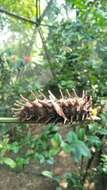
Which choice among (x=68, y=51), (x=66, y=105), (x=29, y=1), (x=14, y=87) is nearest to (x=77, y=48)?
(x=68, y=51)

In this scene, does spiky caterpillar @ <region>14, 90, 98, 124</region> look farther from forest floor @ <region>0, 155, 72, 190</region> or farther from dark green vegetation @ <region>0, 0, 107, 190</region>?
forest floor @ <region>0, 155, 72, 190</region>

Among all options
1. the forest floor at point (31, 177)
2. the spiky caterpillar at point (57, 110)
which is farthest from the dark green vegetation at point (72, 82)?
the spiky caterpillar at point (57, 110)

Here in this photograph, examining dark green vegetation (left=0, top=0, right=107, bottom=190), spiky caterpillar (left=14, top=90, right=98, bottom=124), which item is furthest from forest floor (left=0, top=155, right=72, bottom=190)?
spiky caterpillar (left=14, top=90, right=98, bottom=124)

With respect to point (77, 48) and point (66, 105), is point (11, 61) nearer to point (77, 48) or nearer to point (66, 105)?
point (77, 48)

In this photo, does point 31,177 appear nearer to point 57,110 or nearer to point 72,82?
point 72,82

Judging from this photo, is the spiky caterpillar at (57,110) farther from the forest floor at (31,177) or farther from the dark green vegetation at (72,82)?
the forest floor at (31,177)

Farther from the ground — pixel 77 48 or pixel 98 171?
pixel 77 48

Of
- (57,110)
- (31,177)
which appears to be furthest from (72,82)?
(57,110)

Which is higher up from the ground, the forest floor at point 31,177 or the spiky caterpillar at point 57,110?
the spiky caterpillar at point 57,110

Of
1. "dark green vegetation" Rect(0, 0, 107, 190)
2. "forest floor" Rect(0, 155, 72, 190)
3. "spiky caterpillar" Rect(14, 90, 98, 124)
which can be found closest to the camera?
"spiky caterpillar" Rect(14, 90, 98, 124)

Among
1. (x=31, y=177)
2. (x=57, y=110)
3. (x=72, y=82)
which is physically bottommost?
(x=31, y=177)

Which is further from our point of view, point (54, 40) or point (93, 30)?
point (54, 40)
